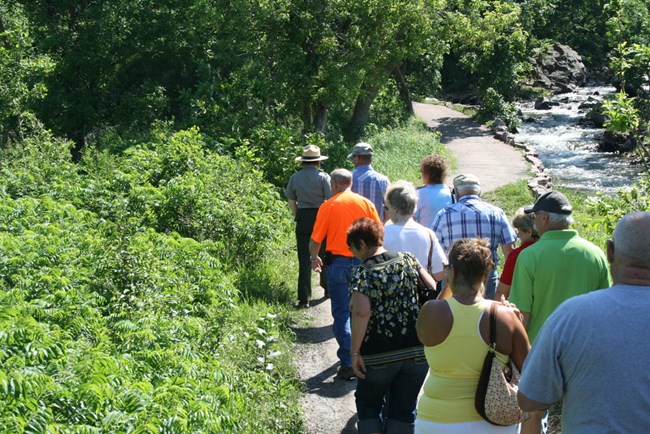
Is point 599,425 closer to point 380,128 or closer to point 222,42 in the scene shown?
point 222,42

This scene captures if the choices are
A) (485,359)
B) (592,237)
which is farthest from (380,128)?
(485,359)

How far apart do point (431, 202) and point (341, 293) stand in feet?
4.06

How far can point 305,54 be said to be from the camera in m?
19.3

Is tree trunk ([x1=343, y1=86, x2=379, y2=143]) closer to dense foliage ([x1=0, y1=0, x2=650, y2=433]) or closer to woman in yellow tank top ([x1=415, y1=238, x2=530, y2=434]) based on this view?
dense foliage ([x1=0, y1=0, x2=650, y2=433])

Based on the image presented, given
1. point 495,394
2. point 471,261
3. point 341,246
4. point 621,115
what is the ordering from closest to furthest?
point 495,394, point 471,261, point 341,246, point 621,115

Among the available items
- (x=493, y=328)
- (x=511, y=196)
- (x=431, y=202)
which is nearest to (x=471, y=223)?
(x=431, y=202)

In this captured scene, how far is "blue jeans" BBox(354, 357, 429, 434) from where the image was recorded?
5492 millimetres

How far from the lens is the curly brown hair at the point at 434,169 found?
7953mm

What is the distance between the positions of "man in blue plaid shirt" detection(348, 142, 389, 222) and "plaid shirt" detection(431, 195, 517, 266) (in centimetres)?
201

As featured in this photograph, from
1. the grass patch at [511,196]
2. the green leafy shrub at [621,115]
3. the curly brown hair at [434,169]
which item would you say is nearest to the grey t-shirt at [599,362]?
the curly brown hair at [434,169]

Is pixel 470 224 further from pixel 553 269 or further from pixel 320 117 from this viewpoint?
pixel 320 117

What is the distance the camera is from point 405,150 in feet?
74.4

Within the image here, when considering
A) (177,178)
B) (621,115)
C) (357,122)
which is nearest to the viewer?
(621,115)

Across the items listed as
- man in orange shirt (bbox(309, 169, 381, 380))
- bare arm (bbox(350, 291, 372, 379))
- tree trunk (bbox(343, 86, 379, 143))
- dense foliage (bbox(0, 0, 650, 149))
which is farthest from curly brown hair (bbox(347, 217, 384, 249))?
tree trunk (bbox(343, 86, 379, 143))
